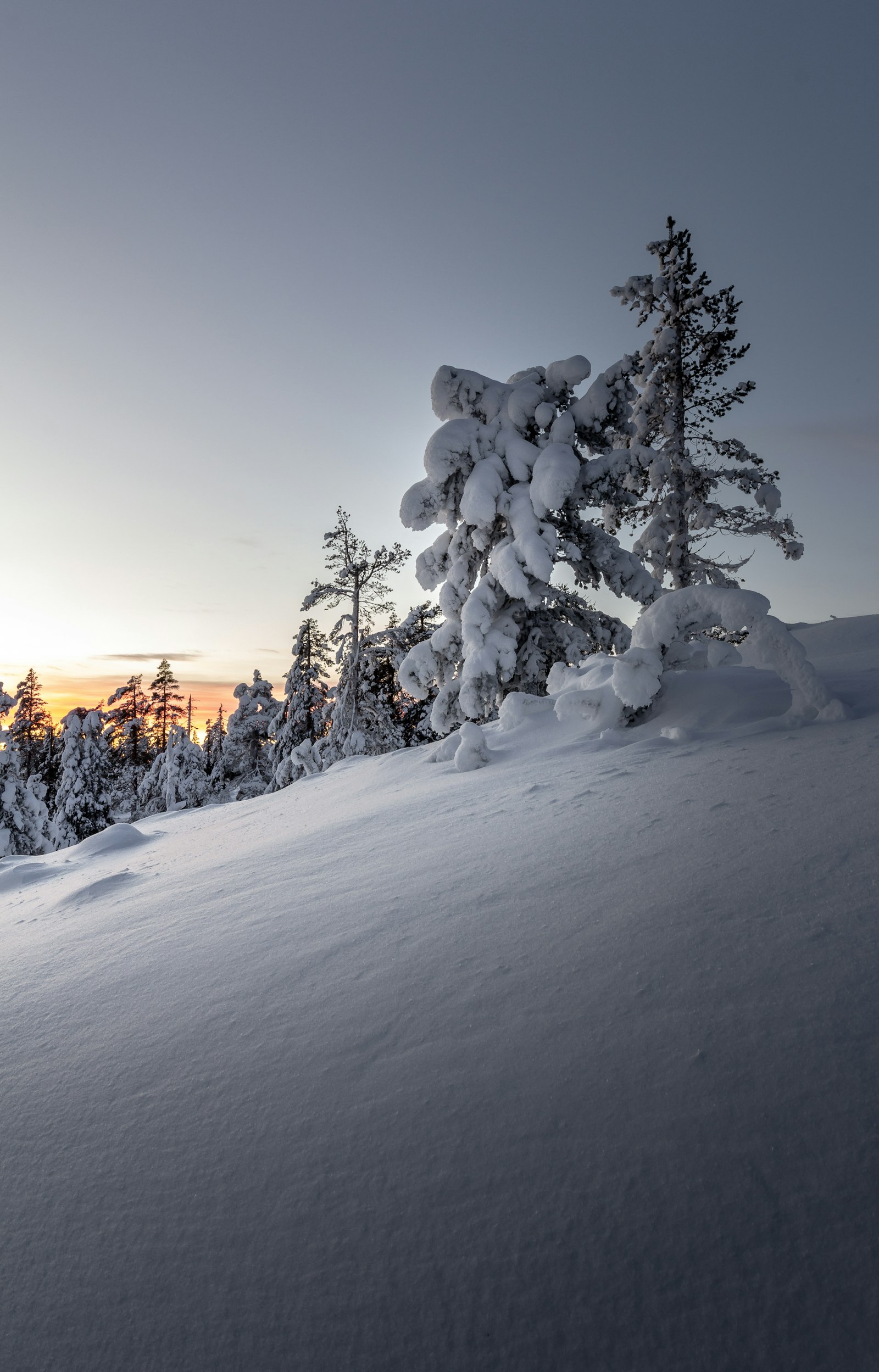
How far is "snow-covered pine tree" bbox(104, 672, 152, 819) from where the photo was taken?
46.2 metres

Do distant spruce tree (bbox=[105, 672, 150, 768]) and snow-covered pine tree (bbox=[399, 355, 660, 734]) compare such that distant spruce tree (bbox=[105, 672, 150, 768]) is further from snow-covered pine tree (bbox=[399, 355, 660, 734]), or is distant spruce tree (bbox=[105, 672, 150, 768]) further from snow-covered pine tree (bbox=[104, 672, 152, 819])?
snow-covered pine tree (bbox=[399, 355, 660, 734])

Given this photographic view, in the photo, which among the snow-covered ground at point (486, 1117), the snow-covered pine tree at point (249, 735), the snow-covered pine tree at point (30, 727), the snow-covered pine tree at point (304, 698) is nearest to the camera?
the snow-covered ground at point (486, 1117)

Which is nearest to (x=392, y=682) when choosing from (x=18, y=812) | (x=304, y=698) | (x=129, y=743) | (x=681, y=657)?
(x=304, y=698)

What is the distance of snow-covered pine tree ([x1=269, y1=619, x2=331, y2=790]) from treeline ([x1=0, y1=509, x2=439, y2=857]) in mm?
39

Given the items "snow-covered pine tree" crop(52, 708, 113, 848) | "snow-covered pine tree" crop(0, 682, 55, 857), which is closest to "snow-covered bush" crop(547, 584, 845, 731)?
"snow-covered pine tree" crop(0, 682, 55, 857)

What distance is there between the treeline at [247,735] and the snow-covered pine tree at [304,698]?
39 mm

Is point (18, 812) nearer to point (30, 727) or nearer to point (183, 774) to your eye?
point (183, 774)

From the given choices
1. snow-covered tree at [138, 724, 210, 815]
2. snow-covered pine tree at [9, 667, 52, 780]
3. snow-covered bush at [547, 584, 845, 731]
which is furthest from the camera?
snow-covered pine tree at [9, 667, 52, 780]

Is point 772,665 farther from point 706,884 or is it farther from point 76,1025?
point 76,1025

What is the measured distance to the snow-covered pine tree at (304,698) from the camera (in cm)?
2639

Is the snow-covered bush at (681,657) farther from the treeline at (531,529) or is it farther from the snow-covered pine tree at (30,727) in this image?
the snow-covered pine tree at (30,727)

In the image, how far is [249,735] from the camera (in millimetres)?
33844

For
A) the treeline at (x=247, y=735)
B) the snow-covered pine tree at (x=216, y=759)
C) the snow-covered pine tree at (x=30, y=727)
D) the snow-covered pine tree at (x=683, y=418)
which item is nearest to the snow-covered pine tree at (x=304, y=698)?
the treeline at (x=247, y=735)

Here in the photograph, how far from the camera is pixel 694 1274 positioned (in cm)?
117
